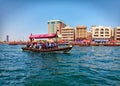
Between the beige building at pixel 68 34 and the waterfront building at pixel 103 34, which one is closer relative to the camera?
the waterfront building at pixel 103 34

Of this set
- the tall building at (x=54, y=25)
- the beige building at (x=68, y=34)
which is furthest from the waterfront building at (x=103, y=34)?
the tall building at (x=54, y=25)

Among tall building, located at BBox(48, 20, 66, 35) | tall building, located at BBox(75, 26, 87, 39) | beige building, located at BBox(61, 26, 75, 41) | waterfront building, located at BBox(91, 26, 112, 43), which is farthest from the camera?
tall building, located at BBox(48, 20, 66, 35)

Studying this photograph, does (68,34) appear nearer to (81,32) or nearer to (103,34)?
(81,32)

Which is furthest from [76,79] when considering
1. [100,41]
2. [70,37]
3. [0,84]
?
[70,37]

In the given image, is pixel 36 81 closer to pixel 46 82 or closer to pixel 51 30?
pixel 46 82

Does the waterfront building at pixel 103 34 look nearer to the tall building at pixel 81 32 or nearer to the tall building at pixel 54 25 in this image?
the tall building at pixel 81 32

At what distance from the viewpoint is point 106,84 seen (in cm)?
1161

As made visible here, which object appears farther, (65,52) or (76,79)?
(65,52)

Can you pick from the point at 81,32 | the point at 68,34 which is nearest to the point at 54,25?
the point at 68,34

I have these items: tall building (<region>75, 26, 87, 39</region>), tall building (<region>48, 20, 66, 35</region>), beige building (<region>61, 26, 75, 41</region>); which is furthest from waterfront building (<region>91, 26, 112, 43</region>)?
tall building (<region>48, 20, 66, 35</region>)

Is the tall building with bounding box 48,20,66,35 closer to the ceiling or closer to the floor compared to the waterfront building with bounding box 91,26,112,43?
closer to the ceiling

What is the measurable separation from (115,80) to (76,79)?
8.10ft

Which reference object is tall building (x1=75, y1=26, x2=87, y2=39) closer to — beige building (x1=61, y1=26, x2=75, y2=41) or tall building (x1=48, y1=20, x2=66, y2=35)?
beige building (x1=61, y1=26, x2=75, y2=41)

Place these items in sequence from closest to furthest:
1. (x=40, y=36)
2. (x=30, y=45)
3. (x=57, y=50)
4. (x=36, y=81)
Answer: (x=36, y=81)
(x=57, y=50)
(x=40, y=36)
(x=30, y=45)
